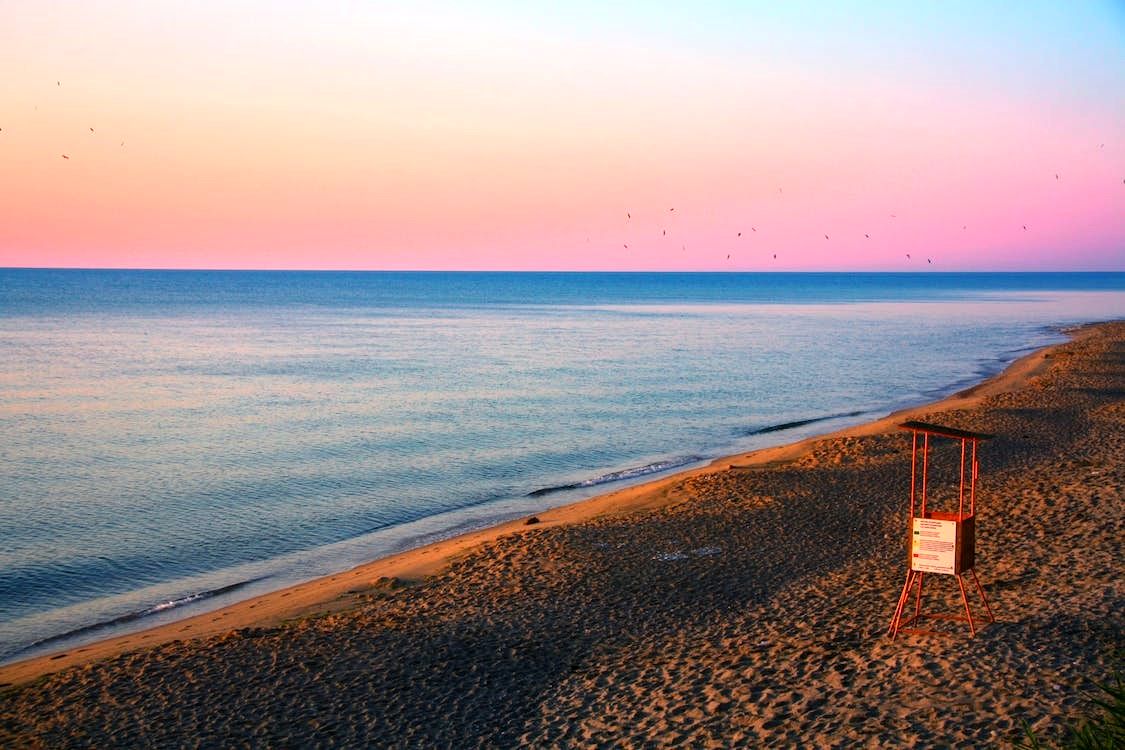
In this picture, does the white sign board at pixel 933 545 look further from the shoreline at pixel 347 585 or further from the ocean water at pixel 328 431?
the ocean water at pixel 328 431

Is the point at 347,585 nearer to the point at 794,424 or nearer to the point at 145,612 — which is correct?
the point at 145,612

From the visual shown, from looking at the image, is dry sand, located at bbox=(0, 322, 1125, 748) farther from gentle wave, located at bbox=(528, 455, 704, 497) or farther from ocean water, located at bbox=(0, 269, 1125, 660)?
gentle wave, located at bbox=(528, 455, 704, 497)

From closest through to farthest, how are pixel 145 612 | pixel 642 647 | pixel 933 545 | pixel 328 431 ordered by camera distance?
pixel 933 545
pixel 642 647
pixel 145 612
pixel 328 431

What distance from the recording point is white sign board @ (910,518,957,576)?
417 inches

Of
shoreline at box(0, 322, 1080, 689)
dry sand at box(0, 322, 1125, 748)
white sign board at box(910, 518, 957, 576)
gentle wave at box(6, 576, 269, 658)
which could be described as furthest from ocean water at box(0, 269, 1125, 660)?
white sign board at box(910, 518, 957, 576)

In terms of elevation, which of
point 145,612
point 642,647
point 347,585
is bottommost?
point 145,612

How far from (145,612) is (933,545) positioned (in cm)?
1223

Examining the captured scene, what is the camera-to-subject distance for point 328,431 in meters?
32.6

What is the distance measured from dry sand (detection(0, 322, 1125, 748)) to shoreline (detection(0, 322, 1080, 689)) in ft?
0.30

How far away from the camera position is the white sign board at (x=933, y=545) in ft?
34.7

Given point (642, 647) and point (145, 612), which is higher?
point (642, 647)

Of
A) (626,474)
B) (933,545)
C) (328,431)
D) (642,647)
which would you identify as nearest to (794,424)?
(626,474)

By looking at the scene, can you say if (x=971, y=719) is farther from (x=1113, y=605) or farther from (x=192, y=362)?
(x=192, y=362)

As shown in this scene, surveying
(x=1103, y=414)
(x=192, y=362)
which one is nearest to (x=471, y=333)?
(x=192, y=362)
